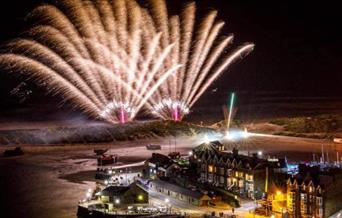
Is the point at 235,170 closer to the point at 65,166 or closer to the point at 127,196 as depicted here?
the point at 127,196

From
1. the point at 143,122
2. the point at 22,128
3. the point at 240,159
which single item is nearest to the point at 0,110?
the point at 22,128

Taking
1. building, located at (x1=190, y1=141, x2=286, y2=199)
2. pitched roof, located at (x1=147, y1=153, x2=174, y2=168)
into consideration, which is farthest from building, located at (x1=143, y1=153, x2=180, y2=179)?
building, located at (x1=190, y1=141, x2=286, y2=199)

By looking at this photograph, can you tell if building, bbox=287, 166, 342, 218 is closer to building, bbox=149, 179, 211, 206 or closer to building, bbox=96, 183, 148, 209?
building, bbox=149, 179, 211, 206

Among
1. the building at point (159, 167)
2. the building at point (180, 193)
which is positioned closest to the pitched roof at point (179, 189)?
the building at point (180, 193)

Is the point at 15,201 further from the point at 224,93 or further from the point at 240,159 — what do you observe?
the point at 224,93

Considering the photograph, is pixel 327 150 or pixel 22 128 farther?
pixel 22 128

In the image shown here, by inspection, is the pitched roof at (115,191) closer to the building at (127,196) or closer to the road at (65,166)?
the building at (127,196)
